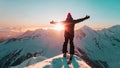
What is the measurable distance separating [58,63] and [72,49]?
13.5ft

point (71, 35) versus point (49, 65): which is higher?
point (71, 35)

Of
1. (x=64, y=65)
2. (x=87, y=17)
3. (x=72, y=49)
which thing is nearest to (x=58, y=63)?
(x=64, y=65)

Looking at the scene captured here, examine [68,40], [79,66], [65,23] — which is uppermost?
[65,23]

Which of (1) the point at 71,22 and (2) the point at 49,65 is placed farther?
(1) the point at 71,22

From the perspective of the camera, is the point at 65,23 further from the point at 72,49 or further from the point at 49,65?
the point at 49,65

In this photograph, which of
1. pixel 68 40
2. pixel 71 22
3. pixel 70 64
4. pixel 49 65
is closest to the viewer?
pixel 49 65

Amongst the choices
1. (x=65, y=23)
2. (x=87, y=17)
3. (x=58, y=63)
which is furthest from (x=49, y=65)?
(x=87, y=17)

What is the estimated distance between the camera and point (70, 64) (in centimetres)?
1648

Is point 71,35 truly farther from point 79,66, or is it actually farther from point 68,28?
point 79,66

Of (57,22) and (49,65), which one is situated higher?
(57,22)

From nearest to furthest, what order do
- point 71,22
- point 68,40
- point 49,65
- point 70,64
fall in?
point 49,65 → point 70,64 → point 71,22 → point 68,40

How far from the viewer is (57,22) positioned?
1945 cm

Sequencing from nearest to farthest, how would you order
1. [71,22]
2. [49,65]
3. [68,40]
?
1. [49,65]
2. [71,22]
3. [68,40]

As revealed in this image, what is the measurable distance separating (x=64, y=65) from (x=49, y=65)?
114cm
